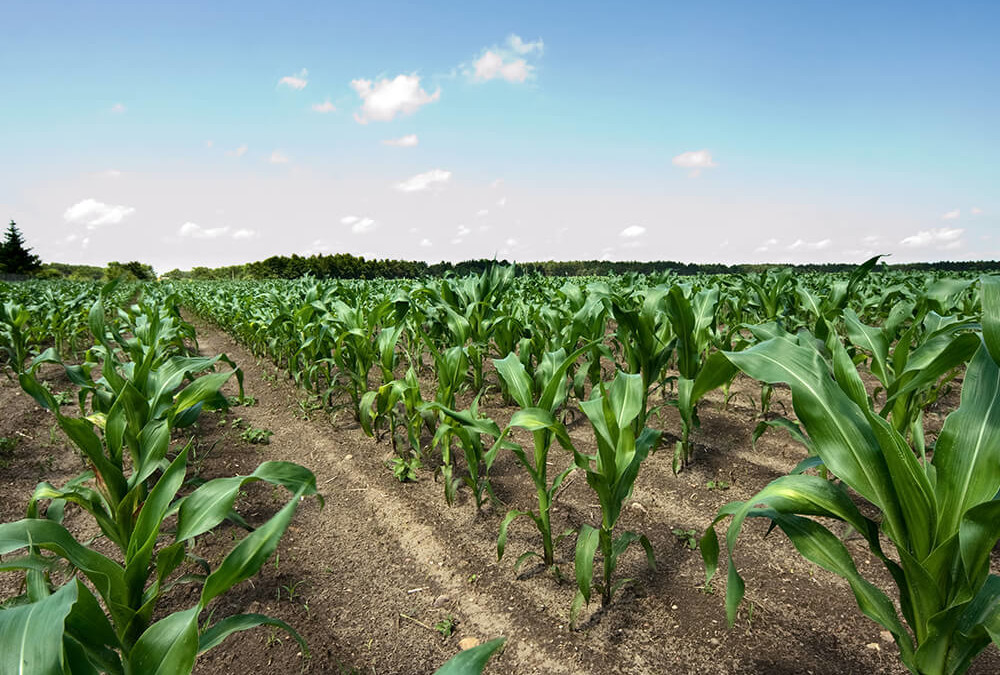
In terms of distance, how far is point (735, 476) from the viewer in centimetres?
327

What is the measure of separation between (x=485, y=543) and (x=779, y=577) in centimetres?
140

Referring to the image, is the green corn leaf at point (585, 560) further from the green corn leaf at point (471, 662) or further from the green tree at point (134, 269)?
the green tree at point (134, 269)

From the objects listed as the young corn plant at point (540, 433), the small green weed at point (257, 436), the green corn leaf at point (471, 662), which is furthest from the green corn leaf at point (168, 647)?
the small green weed at point (257, 436)

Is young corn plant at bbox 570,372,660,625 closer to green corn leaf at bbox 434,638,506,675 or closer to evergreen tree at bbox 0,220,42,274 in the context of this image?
green corn leaf at bbox 434,638,506,675

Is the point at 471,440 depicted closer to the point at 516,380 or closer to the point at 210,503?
the point at 516,380

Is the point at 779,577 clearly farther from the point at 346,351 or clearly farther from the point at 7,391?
the point at 7,391

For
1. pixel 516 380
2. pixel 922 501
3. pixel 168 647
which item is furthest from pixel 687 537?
pixel 168 647

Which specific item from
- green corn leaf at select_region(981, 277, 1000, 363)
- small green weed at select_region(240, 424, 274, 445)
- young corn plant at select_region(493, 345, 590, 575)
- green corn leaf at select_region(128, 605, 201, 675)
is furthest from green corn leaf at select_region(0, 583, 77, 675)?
small green weed at select_region(240, 424, 274, 445)

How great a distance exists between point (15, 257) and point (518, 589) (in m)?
76.0

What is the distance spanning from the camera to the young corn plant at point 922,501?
3.87 ft

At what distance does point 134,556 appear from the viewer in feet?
4.51

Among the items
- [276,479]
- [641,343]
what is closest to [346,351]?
[641,343]

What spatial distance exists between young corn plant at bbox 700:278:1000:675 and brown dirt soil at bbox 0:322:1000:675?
62 centimetres

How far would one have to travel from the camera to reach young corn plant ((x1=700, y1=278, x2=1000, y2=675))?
118cm
